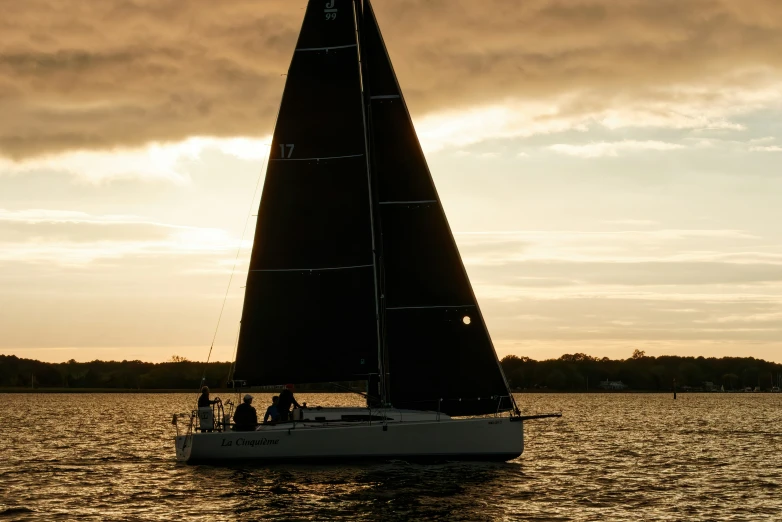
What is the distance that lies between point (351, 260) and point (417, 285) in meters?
2.08

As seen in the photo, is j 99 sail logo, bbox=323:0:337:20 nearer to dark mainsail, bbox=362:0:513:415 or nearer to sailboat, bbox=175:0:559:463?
sailboat, bbox=175:0:559:463

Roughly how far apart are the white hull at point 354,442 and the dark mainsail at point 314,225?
2.47 metres

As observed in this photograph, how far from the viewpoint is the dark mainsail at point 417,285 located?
100ft

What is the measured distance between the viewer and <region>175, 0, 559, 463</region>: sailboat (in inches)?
1202

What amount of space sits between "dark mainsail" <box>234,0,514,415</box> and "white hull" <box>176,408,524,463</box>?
1.83m

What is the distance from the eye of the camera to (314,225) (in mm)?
30891

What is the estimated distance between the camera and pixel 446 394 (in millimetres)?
30469

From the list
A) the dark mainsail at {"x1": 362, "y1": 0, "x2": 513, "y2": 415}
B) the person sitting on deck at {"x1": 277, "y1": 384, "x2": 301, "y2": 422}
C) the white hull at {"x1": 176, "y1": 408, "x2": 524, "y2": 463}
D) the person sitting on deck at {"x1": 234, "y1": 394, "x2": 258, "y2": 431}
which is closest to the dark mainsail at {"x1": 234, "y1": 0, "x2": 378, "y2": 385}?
the dark mainsail at {"x1": 362, "y1": 0, "x2": 513, "y2": 415}

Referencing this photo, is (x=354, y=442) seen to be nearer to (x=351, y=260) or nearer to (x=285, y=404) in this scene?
(x=285, y=404)

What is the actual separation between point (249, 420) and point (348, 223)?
20.9 ft

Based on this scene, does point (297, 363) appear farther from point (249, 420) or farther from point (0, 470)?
point (0, 470)

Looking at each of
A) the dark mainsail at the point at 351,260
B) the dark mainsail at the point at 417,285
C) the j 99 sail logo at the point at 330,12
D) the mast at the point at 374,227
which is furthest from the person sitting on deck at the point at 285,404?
the j 99 sail logo at the point at 330,12

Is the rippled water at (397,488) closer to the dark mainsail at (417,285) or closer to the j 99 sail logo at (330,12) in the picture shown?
the dark mainsail at (417,285)

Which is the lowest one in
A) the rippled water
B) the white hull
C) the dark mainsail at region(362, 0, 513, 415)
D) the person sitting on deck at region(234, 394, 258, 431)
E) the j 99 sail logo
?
the rippled water
